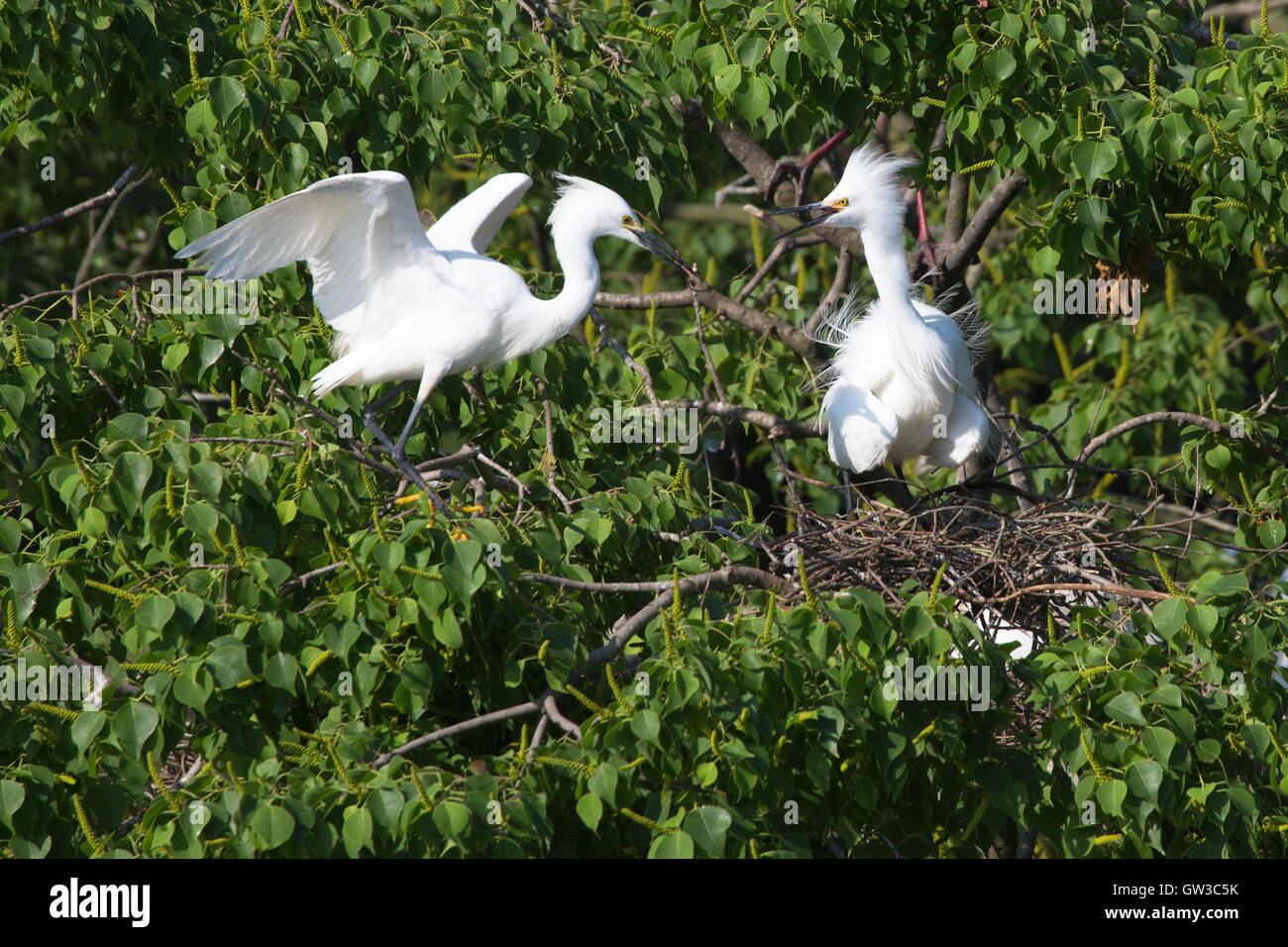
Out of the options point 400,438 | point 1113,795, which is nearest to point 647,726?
point 1113,795

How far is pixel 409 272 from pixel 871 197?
64.4 inches

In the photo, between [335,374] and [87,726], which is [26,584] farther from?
[335,374]

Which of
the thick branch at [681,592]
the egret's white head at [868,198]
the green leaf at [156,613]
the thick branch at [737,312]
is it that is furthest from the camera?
the thick branch at [737,312]

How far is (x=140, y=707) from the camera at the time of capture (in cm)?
267

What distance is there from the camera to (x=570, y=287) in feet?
13.9

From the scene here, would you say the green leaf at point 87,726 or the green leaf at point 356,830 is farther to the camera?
the green leaf at point 87,726

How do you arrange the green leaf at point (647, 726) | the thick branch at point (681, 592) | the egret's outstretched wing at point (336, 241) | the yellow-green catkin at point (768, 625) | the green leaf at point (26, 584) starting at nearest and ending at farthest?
the green leaf at point (647, 726) < the yellow-green catkin at point (768, 625) < the green leaf at point (26, 584) < the thick branch at point (681, 592) < the egret's outstretched wing at point (336, 241)

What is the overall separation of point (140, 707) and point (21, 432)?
1111 millimetres

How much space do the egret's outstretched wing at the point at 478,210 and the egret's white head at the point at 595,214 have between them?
0.15m

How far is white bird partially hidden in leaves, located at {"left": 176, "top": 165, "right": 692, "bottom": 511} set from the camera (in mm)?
3598

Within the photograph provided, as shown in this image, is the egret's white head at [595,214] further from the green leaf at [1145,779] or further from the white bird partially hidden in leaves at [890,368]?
the green leaf at [1145,779]

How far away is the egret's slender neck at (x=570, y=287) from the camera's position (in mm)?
4082

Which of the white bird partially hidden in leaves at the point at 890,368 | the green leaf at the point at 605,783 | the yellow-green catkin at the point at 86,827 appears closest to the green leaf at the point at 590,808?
the green leaf at the point at 605,783
